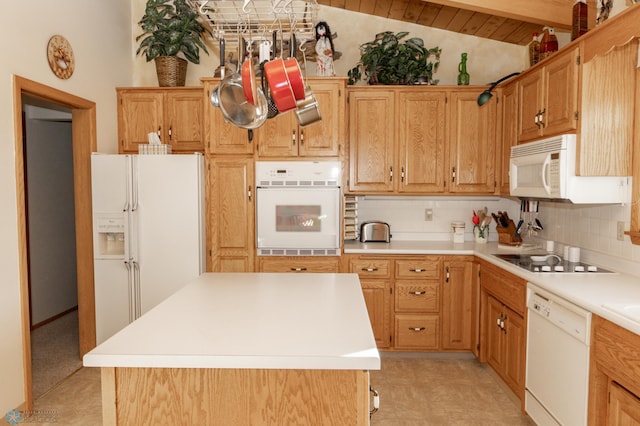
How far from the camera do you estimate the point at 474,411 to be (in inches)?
110

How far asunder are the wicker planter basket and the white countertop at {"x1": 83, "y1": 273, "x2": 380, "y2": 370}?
89.7 inches

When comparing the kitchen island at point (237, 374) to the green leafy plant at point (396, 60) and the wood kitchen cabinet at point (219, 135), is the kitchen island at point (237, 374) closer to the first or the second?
the wood kitchen cabinet at point (219, 135)

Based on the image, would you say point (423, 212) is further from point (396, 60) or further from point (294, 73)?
point (294, 73)

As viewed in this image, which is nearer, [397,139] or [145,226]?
[145,226]

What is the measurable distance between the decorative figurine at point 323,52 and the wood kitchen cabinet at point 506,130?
137 centimetres

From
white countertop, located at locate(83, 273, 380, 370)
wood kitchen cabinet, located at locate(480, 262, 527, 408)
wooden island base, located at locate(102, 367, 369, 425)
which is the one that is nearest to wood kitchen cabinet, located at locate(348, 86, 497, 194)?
wood kitchen cabinet, located at locate(480, 262, 527, 408)

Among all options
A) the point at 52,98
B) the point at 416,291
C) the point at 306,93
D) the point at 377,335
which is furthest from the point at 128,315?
the point at 306,93

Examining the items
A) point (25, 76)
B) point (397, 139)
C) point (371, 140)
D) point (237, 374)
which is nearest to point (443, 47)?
point (397, 139)

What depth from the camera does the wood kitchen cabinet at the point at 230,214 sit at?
3553mm

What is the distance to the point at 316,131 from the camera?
3539mm

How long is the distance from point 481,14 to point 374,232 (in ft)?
6.37

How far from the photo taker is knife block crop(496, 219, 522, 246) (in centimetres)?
371

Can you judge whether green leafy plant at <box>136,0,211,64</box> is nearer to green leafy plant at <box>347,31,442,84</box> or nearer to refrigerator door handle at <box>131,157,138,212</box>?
refrigerator door handle at <box>131,157,138,212</box>

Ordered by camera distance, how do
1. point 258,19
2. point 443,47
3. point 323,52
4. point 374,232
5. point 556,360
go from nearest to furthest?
point 258,19, point 556,360, point 323,52, point 374,232, point 443,47
